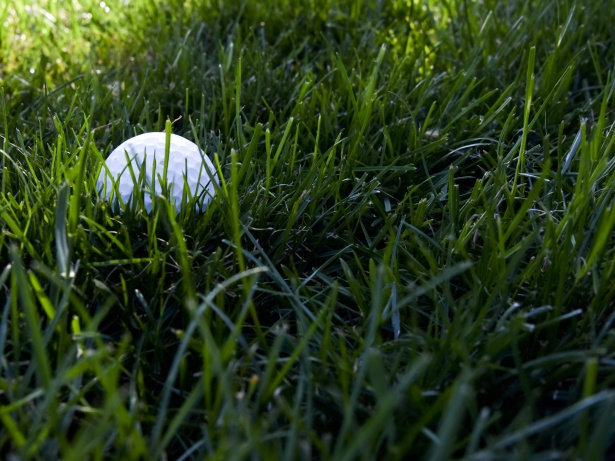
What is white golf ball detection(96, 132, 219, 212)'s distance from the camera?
1.65 m

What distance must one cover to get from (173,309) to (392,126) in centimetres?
92

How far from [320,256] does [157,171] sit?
0.42 metres

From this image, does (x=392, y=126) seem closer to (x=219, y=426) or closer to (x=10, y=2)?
(x=219, y=426)

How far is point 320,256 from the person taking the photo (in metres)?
1.73

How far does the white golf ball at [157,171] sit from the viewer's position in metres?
1.65

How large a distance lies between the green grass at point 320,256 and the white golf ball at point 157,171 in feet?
0.15

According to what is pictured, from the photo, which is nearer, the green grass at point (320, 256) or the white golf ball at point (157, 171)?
the green grass at point (320, 256)

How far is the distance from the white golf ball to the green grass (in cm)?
5

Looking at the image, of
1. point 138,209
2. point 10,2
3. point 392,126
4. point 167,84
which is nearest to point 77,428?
point 138,209

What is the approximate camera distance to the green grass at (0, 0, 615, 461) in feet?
3.60

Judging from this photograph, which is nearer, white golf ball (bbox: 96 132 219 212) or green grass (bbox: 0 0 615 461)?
green grass (bbox: 0 0 615 461)

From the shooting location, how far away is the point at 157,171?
1.74m

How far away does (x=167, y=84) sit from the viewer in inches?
98.6

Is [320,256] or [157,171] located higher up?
[157,171]
